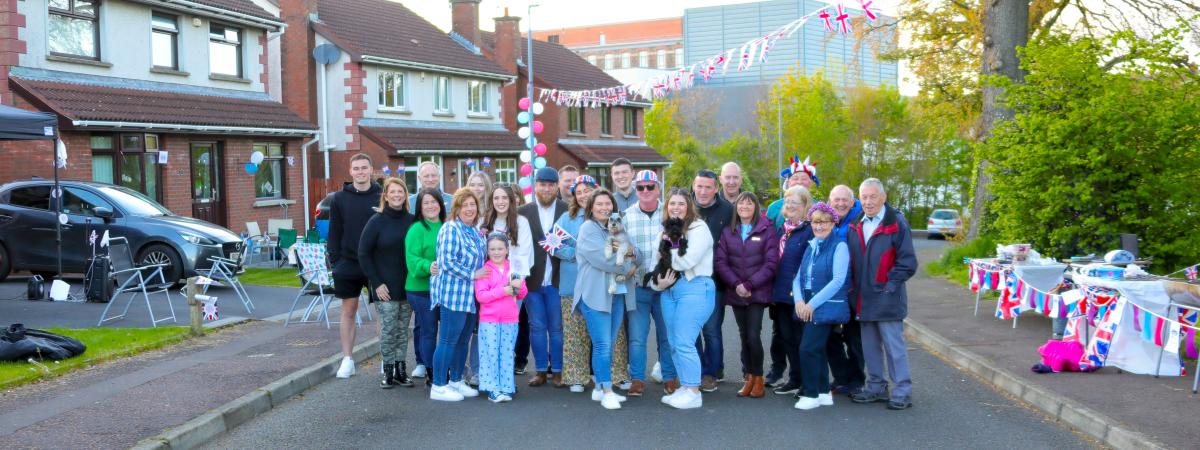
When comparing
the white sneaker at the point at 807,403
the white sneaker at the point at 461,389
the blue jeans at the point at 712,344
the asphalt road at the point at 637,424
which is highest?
the blue jeans at the point at 712,344

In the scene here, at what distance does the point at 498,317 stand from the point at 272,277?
11.7 metres

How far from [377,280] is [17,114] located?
252 inches

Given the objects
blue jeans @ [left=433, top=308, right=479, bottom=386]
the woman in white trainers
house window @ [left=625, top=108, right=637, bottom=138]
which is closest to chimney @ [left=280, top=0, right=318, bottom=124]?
house window @ [left=625, top=108, right=637, bottom=138]

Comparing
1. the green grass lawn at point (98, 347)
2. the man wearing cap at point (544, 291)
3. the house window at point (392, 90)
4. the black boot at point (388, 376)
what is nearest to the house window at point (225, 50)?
the house window at point (392, 90)

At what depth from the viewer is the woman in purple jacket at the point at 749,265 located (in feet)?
26.5

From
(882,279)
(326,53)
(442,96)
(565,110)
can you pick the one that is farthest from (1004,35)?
(565,110)

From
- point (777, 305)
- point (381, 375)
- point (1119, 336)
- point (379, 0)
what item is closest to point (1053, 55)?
point (1119, 336)

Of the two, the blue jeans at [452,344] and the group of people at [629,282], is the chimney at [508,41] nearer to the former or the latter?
the group of people at [629,282]

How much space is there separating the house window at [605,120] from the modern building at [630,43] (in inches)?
2207

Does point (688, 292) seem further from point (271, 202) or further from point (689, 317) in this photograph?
point (271, 202)

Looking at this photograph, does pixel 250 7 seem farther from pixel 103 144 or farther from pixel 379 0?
pixel 379 0

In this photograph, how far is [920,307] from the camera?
1475 centimetres

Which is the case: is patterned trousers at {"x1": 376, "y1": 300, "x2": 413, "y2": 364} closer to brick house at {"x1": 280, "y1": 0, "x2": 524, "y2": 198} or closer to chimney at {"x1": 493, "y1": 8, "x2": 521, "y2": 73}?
brick house at {"x1": 280, "y1": 0, "x2": 524, "y2": 198}

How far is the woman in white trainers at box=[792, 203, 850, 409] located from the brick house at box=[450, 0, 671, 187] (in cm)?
3233
